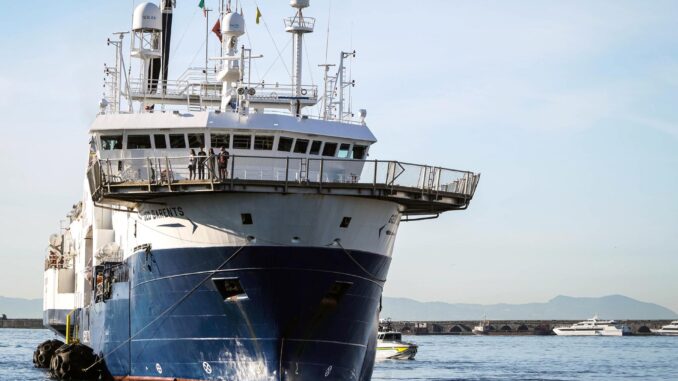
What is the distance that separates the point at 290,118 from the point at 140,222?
5.31 metres

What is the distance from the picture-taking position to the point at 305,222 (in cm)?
3128

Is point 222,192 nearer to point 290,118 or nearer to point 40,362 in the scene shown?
point 290,118

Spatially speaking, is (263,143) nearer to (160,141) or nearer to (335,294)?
(160,141)

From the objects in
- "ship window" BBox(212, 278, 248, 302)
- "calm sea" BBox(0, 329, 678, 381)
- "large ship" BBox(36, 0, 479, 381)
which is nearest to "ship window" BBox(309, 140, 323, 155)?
"large ship" BBox(36, 0, 479, 381)

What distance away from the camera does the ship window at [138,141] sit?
34906mm

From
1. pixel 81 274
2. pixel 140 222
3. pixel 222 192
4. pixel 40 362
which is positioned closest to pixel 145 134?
pixel 140 222

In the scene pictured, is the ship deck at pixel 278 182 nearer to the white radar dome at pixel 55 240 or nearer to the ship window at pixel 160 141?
the ship window at pixel 160 141

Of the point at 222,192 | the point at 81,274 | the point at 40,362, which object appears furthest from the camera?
the point at 40,362

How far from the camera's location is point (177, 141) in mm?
34562

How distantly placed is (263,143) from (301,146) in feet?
3.79

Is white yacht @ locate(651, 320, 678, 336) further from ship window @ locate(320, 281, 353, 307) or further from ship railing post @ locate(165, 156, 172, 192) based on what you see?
ship railing post @ locate(165, 156, 172, 192)

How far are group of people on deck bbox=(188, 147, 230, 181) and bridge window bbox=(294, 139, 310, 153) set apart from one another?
9.25ft

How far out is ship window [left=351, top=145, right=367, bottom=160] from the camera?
118 feet

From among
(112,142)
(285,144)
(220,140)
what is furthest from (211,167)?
(112,142)
